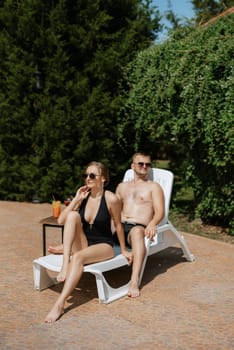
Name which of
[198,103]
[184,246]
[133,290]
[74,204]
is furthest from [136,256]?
[198,103]

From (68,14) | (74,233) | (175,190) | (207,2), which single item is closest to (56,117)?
(68,14)

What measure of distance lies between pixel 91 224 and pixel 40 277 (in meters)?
0.70

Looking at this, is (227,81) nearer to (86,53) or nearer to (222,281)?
(222,281)

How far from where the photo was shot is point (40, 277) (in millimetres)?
4336

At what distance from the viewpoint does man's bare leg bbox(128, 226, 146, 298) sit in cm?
422

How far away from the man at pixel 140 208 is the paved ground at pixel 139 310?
0.47 meters

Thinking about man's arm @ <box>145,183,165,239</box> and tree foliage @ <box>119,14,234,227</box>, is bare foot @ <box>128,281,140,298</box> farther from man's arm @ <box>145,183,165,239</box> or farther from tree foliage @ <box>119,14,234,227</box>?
tree foliage @ <box>119,14,234,227</box>

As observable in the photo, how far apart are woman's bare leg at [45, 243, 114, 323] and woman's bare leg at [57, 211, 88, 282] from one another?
112 mm

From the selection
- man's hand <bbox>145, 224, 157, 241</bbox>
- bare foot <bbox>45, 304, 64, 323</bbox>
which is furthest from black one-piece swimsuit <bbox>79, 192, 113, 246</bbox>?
bare foot <bbox>45, 304, 64, 323</bbox>

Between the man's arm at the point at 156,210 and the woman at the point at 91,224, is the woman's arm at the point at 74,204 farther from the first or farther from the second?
the man's arm at the point at 156,210

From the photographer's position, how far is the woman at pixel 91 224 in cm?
402

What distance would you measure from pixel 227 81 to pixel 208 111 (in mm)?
539

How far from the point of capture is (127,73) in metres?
9.04

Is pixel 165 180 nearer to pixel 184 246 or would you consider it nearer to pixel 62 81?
pixel 184 246
